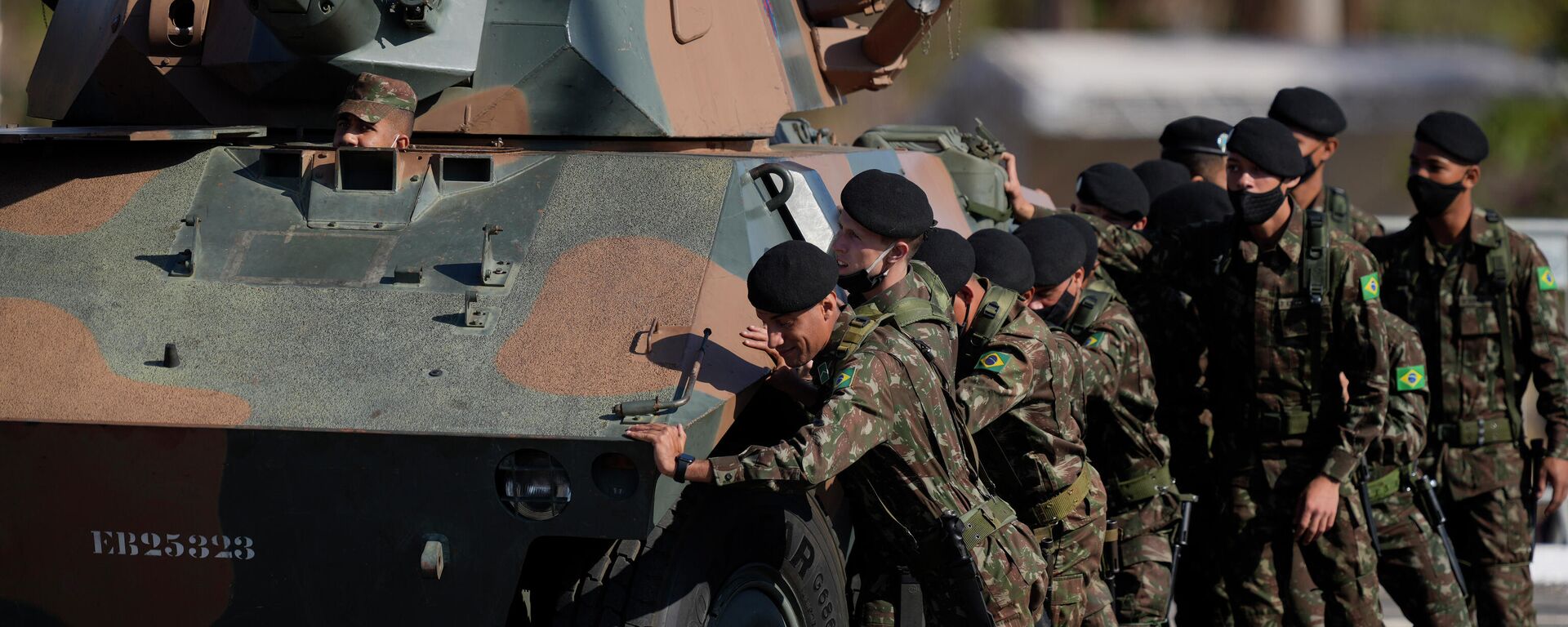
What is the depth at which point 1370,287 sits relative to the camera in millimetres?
6336

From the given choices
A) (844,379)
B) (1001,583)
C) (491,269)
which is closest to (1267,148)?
(1001,583)

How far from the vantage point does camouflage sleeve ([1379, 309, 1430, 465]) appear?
249 inches

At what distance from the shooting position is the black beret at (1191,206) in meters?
7.71

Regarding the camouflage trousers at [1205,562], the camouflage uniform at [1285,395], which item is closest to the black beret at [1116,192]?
the camouflage uniform at [1285,395]

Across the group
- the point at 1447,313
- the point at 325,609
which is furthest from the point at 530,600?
the point at 1447,313

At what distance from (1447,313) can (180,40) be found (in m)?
4.77

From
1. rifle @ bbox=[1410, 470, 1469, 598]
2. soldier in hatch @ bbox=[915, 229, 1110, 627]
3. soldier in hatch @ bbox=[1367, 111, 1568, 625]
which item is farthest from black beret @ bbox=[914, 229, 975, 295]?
soldier in hatch @ bbox=[1367, 111, 1568, 625]

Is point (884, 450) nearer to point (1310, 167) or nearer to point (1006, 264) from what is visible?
point (1006, 264)

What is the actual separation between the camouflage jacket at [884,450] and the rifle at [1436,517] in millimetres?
2481

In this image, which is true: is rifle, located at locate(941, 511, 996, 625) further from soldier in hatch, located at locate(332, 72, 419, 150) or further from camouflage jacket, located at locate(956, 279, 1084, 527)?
soldier in hatch, located at locate(332, 72, 419, 150)

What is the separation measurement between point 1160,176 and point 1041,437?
130 inches

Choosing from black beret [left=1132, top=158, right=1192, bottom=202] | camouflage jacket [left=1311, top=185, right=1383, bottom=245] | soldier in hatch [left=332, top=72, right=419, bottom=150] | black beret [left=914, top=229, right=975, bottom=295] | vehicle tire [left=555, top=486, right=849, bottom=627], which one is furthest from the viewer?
black beret [left=1132, top=158, right=1192, bottom=202]

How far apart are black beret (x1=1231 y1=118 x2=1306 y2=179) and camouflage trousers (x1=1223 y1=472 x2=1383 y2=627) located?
43.4 inches

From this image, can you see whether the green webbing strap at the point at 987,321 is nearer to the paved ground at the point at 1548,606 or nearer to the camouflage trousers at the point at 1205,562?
the camouflage trousers at the point at 1205,562
